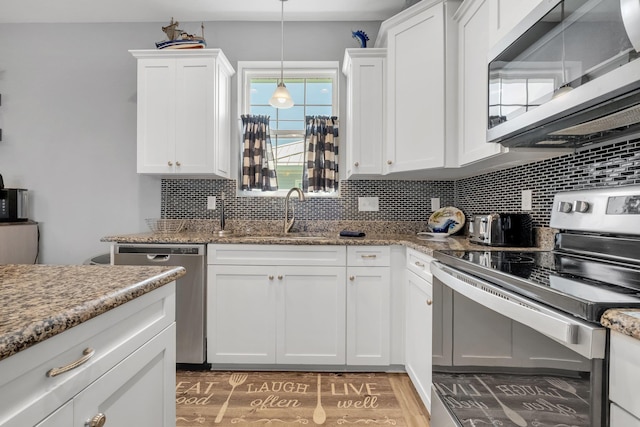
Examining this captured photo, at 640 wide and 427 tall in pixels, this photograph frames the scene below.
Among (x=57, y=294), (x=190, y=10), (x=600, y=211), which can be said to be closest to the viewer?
(x=57, y=294)

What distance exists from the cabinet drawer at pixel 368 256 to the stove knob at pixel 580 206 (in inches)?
42.7

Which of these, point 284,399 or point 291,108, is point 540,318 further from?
point 291,108

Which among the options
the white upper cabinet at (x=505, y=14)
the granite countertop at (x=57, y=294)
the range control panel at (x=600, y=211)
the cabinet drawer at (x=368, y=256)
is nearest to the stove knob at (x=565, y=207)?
the range control panel at (x=600, y=211)

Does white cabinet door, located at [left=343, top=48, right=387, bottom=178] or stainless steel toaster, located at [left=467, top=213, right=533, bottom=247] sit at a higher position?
white cabinet door, located at [left=343, top=48, right=387, bottom=178]

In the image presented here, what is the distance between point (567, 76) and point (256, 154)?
220cm

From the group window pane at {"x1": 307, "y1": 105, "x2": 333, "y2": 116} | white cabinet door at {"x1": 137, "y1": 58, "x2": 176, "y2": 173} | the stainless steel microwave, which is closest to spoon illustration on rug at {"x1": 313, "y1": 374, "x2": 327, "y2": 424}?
the stainless steel microwave

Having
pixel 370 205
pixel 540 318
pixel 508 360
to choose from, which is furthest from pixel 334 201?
pixel 540 318

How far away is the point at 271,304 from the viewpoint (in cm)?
223

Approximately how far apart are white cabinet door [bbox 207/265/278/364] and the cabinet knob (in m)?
1.52

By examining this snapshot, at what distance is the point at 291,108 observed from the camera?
3.01 m

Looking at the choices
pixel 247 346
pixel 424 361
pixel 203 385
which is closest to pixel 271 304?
pixel 247 346

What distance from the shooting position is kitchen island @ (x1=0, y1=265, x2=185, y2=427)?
530 millimetres

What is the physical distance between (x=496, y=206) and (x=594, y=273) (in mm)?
1221

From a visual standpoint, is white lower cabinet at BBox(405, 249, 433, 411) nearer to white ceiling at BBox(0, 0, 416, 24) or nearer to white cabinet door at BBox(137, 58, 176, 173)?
white cabinet door at BBox(137, 58, 176, 173)
